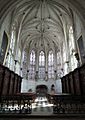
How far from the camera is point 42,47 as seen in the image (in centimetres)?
2991

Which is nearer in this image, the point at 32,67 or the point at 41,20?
the point at 41,20

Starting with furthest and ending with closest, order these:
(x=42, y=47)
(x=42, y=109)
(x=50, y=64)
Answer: (x=42, y=47) < (x=50, y=64) < (x=42, y=109)

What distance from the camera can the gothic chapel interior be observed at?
11781 millimetres

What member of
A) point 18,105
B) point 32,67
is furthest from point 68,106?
point 32,67

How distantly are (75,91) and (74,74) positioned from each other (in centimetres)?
201

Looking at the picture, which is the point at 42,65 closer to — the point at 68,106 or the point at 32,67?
the point at 32,67

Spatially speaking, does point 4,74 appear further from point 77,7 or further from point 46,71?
point 46,71

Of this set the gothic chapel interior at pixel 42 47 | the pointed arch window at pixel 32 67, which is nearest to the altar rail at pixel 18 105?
the gothic chapel interior at pixel 42 47

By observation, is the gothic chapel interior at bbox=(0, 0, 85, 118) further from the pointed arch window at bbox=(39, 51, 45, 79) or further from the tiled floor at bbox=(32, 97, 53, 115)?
the tiled floor at bbox=(32, 97, 53, 115)

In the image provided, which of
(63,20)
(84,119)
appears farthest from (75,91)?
(63,20)

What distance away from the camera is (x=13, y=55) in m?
18.0

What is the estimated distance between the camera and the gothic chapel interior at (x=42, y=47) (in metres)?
11.8

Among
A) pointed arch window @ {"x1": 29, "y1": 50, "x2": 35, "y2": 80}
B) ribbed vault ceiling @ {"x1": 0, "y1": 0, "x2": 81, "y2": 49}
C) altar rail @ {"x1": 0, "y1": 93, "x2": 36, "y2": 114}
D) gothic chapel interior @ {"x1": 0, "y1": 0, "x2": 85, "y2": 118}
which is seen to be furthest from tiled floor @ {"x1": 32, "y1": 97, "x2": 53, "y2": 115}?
pointed arch window @ {"x1": 29, "y1": 50, "x2": 35, "y2": 80}

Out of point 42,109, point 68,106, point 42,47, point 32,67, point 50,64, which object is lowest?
point 42,109
